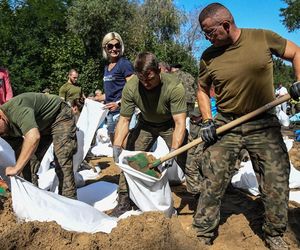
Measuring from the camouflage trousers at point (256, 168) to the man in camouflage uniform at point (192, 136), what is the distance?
0.92 m

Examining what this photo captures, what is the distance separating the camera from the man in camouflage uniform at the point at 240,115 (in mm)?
2764

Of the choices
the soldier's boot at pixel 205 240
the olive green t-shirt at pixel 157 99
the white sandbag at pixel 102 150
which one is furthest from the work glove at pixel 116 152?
the white sandbag at pixel 102 150

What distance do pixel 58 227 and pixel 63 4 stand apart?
2204 centimetres

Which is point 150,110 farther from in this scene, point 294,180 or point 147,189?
point 294,180

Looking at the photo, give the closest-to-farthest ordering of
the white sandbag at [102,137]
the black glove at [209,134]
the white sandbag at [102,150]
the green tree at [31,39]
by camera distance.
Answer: the black glove at [209,134] → the white sandbag at [102,150] → the white sandbag at [102,137] → the green tree at [31,39]

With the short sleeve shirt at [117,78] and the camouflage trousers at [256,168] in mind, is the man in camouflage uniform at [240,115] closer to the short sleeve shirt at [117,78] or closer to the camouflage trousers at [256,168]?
the camouflage trousers at [256,168]

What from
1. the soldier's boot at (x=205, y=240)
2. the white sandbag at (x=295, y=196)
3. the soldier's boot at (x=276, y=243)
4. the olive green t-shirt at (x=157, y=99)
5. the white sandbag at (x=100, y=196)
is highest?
the olive green t-shirt at (x=157, y=99)

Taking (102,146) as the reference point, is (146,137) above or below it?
above

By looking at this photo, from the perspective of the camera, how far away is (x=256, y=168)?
299 centimetres

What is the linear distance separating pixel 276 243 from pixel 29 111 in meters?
2.06

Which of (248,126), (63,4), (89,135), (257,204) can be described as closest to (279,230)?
(248,126)

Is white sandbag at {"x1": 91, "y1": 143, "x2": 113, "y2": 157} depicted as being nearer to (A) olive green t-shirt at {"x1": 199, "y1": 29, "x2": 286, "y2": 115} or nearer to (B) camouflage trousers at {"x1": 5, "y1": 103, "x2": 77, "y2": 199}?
(B) camouflage trousers at {"x1": 5, "y1": 103, "x2": 77, "y2": 199}

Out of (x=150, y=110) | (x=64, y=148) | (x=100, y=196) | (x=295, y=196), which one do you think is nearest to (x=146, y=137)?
(x=150, y=110)

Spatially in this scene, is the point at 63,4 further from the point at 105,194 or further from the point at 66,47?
the point at 105,194
